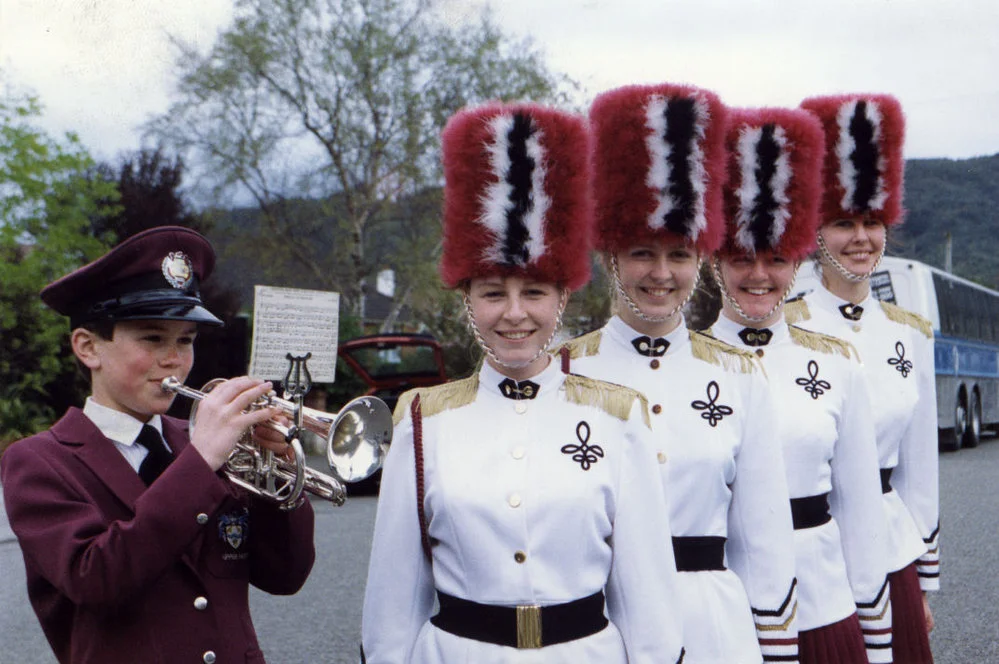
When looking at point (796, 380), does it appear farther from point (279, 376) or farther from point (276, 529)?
point (279, 376)

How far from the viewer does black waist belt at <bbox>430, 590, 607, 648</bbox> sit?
9.10 ft

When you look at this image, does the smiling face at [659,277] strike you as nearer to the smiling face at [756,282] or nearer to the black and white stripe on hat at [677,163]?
the black and white stripe on hat at [677,163]

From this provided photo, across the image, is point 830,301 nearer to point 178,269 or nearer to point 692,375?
point 692,375

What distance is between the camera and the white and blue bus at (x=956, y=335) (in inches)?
777

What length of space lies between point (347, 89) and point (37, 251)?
12.6 meters

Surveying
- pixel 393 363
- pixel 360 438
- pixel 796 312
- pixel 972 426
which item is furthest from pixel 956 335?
pixel 360 438

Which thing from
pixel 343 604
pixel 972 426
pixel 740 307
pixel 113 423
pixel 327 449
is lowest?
pixel 972 426

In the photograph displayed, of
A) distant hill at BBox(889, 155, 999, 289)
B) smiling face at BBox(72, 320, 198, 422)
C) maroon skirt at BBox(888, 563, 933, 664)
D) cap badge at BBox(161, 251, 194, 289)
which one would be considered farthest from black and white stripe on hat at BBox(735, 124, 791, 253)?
smiling face at BBox(72, 320, 198, 422)

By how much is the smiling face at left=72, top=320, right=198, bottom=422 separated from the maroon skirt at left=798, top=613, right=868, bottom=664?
212 centimetres

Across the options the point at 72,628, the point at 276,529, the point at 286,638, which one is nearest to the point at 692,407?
the point at 276,529

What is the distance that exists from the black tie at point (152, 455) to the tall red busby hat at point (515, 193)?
0.82m

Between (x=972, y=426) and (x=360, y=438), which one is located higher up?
(x=360, y=438)

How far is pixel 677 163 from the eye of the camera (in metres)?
3.46

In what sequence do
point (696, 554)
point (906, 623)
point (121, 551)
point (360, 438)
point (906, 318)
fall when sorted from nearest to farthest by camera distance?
point (121, 551), point (360, 438), point (696, 554), point (906, 623), point (906, 318)
